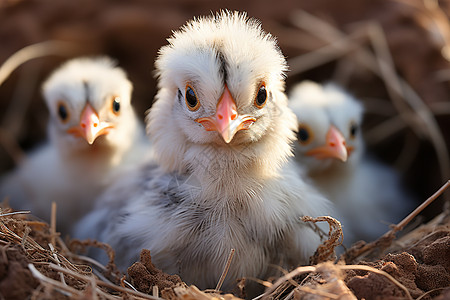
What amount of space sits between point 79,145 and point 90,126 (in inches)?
17.6

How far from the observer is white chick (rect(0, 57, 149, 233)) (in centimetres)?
300

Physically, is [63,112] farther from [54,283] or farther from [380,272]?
[380,272]

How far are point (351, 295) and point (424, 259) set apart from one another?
26.4 inches

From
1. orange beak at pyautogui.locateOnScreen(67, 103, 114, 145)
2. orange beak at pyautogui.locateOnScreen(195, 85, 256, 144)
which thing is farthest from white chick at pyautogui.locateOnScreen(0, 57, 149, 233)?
orange beak at pyautogui.locateOnScreen(195, 85, 256, 144)

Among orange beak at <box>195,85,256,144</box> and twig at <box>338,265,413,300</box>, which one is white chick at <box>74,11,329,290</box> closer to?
orange beak at <box>195,85,256,144</box>

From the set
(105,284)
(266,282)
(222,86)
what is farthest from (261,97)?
(105,284)

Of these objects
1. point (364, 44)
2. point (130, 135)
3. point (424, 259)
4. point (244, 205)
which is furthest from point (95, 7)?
point (424, 259)

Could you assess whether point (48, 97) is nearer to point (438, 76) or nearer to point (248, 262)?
point (248, 262)

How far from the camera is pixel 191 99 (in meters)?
2.21

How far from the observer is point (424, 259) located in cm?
221

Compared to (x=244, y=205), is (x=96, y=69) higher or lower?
higher

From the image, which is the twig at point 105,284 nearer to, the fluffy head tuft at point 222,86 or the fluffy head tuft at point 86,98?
the fluffy head tuft at point 222,86

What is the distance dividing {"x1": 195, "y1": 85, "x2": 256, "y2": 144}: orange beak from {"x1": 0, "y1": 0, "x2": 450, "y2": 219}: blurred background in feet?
6.58

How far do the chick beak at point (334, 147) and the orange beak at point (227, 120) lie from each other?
0.94 metres
